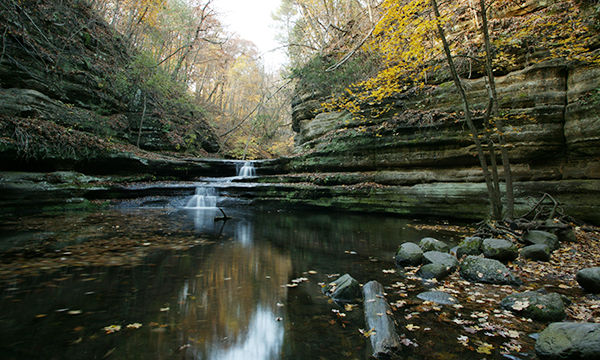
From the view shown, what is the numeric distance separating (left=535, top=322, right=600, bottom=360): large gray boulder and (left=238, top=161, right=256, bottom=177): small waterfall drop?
1685 cm

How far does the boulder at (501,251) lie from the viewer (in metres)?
4.87

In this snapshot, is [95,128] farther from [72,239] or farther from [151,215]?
[72,239]

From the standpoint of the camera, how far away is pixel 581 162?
7906mm

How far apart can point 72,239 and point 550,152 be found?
47.0ft

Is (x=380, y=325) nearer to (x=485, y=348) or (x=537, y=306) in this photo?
(x=485, y=348)

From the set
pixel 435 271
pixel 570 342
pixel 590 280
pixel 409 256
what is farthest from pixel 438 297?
pixel 590 280

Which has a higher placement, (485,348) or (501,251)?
(501,251)

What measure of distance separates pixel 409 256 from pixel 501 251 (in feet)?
5.70

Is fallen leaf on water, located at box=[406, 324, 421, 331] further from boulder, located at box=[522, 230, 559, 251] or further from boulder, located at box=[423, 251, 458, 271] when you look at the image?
boulder, located at box=[522, 230, 559, 251]

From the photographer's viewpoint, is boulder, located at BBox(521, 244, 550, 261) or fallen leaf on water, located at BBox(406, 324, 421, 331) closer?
fallen leaf on water, located at BBox(406, 324, 421, 331)

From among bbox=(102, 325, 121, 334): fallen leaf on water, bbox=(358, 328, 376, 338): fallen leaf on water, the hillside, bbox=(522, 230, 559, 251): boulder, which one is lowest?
bbox=(358, 328, 376, 338): fallen leaf on water

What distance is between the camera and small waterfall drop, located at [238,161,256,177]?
59.2ft

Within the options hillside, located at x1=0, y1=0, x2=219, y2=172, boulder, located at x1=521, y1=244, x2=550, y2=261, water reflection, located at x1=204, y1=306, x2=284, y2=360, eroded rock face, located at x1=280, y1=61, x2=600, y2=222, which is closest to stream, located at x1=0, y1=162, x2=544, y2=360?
water reflection, located at x1=204, y1=306, x2=284, y2=360

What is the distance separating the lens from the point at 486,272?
163 inches
